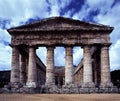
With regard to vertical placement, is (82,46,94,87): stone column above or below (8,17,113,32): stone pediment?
below

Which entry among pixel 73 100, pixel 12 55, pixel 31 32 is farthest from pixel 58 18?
pixel 73 100

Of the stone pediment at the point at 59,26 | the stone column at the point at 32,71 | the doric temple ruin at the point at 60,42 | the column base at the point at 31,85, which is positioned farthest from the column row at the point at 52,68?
the stone pediment at the point at 59,26

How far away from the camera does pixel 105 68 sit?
128ft

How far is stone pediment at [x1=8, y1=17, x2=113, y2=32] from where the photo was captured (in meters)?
39.8

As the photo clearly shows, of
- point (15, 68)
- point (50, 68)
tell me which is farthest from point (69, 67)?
point (15, 68)

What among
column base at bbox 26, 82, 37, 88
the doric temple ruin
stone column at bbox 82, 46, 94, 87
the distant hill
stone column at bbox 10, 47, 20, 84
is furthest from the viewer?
the distant hill

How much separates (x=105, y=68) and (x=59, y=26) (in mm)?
9974

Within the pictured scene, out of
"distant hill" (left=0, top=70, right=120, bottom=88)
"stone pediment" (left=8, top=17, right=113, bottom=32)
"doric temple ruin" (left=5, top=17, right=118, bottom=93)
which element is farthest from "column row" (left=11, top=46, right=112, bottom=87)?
"distant hill" (left=0, top=70, right=120, bottom=88)

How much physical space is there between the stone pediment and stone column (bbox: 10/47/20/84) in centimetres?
361

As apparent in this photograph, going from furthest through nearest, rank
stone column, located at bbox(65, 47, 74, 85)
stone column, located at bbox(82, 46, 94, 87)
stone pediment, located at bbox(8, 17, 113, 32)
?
stone pediment, located at bbox(8, 17, 113, 32) → stone column, located at bbox(65, 47, 74, 85) → stone column, located at bbox(82, 46, 94, 87)

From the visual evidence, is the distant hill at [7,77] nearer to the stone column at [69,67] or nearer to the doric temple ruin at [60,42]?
the doric temple ruin at [60,42]

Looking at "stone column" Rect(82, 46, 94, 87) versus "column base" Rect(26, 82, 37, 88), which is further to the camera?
"stone column" Rect(82, 46, 94, 87)

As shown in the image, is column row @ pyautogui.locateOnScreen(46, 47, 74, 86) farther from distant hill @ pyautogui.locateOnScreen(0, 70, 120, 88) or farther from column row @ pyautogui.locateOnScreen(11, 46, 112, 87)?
distant hill @ pyautogui.locateOnScreen(0, 70, 120, 88)

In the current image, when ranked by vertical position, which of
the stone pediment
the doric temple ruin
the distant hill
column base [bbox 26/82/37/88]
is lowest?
column base [bbox 26/82/37/88]
